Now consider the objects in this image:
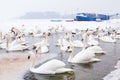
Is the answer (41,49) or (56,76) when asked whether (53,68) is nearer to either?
(56,76)

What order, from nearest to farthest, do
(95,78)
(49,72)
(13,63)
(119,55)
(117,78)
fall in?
(117,78) → (95,78) → (49,72) → (13,63) → (119,55)

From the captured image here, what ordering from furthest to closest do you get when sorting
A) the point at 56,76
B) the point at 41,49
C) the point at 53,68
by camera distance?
1. the point at 41,49
2. the point at 53,68
3. the point at 56,76

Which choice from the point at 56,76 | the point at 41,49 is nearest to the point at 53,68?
the point at 56,76

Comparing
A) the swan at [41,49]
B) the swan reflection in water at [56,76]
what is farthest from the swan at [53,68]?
the swan at [41,49]

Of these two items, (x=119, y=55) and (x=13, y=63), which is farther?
(x=119, y=55)

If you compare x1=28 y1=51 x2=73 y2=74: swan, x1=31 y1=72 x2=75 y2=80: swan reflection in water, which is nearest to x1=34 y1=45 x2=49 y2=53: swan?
x1=28 y1=51 x2=73 y2=74: swan

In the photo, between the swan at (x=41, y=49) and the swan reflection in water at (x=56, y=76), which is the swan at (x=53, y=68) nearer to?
the swan reflection in water at (x=56, y=76)

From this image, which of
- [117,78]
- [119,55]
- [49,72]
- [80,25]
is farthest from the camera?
[80,25]

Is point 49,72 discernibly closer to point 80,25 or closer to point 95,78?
point 95,78

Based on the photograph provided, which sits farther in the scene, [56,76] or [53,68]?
[53,68]

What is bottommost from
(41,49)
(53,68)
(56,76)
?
(41,49)

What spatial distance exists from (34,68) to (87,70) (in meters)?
2.07

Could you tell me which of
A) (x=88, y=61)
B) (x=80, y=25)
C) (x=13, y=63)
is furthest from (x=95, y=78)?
(x=80, y=25)

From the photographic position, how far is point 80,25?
145 feet
